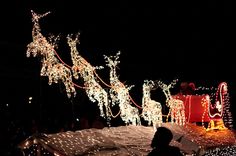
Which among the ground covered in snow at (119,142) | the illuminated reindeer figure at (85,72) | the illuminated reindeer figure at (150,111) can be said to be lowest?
the ground covered in snow at (119,142)

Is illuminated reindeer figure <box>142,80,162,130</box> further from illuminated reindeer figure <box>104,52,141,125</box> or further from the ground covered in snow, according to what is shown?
the ground covered in snow

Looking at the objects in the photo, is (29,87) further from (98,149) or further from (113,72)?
(98,149)

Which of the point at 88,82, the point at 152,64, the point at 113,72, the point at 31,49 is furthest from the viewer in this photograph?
the point at 152,64

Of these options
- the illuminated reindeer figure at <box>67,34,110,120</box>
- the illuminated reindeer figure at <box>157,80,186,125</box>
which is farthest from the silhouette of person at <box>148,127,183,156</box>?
the illuminated reindeer figure at <box>157,80,186,125</box>

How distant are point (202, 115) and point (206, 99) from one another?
48 centimetres

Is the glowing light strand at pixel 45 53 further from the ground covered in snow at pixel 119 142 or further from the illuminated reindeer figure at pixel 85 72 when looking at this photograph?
the ground covered in snow at pixel 119 142

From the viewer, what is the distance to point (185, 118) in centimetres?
1065

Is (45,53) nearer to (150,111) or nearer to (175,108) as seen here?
(150,111)

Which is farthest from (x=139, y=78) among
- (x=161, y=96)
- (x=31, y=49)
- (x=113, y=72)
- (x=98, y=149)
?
(x=98, y=149)

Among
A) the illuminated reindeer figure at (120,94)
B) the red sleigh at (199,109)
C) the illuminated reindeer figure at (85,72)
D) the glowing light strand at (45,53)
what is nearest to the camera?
the glowing light strand at (45,53)

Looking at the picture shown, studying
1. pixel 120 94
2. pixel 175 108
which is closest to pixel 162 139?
pixel 120 94

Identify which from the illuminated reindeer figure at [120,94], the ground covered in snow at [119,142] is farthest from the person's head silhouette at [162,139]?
the illuminated reindeer figure at [120,94]

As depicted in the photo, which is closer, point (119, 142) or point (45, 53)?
point (119, 142)

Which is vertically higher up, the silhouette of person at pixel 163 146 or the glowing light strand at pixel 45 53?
the glowing light strand at pixel 45 53
